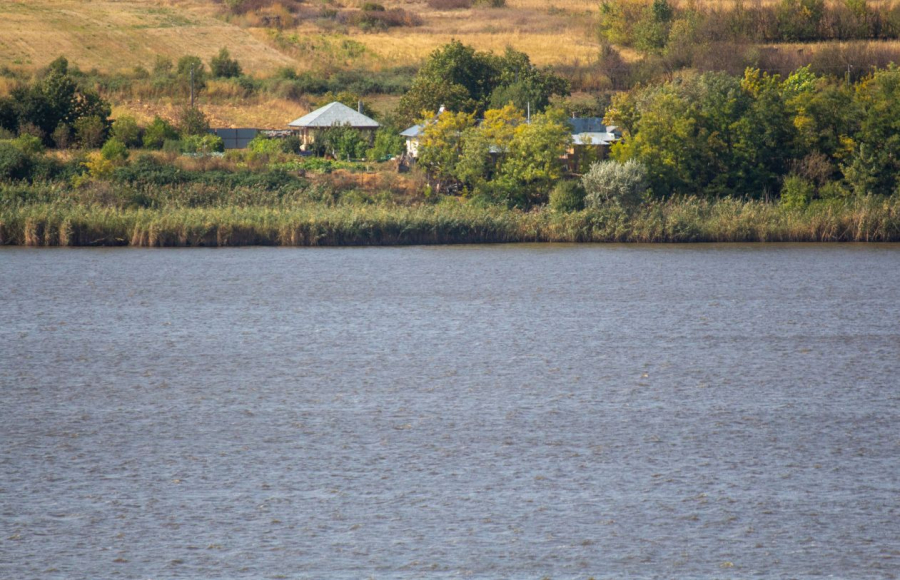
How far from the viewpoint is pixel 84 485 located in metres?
16.3

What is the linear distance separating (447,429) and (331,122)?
1971 inches

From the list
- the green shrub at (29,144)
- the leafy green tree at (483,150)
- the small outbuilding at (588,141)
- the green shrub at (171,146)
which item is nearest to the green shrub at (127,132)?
the green shrub at (171,146)

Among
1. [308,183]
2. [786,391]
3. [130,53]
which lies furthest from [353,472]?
[130,53]

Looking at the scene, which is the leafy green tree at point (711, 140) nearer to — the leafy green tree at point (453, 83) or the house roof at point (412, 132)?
the house roof at point (412, 132)

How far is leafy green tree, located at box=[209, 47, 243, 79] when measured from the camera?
9075cm

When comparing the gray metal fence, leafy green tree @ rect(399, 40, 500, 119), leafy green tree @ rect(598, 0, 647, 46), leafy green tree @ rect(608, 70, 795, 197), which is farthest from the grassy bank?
leafy green tree @ rect(598, 0, 647, 46)

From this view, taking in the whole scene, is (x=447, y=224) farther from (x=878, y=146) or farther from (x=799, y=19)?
(x=799, y=19)

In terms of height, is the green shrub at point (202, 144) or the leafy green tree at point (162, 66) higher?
the leafy green tree at point (162, 66)

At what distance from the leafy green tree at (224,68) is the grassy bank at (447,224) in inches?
1630

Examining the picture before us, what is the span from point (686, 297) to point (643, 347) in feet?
27.1

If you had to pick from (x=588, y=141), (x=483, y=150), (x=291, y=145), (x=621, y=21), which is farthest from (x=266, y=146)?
(x=621, y=21)

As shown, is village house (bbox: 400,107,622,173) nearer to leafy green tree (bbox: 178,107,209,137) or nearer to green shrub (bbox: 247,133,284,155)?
green shrub (bbox: 247,133,284,155)

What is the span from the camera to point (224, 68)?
9162 cm

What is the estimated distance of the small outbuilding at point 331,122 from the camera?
220ft
